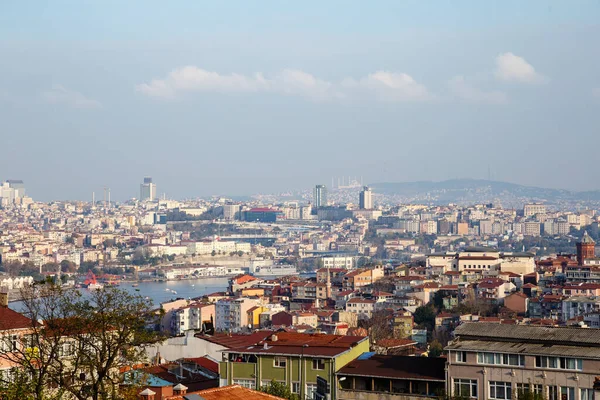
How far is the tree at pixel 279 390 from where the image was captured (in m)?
5.95

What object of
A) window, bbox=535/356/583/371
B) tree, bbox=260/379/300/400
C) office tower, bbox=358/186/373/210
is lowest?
tree, bbox=260/379/300/400

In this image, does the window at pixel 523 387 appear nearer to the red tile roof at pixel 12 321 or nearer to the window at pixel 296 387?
the window at pixel 296 387

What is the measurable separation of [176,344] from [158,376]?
175 cm

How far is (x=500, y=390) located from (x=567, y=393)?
35cm

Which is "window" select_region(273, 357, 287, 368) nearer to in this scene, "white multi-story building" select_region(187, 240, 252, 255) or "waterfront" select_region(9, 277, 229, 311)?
"waterfront" select_region(9, 277, 229, 311)

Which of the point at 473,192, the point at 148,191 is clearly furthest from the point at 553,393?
the point at 473,192

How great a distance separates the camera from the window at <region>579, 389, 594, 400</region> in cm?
583

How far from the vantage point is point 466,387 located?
609 cm

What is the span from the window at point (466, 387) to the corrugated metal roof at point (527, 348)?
165 mm

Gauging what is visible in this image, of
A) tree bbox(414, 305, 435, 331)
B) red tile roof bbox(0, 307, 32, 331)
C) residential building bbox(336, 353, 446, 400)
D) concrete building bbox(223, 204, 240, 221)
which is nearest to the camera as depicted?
red tile roof bbox(0, 307, 32, 331)

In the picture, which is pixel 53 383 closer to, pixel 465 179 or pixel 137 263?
pixel 137 263

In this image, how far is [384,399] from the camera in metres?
6.21

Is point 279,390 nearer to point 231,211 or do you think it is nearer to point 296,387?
point 296,387

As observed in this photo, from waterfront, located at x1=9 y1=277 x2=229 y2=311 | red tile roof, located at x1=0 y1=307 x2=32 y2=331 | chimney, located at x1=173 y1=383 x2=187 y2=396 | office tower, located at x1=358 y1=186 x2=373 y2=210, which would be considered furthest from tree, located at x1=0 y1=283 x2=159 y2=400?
office tower, located at x1=358 y1=186 x2=373 y2=210
